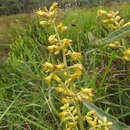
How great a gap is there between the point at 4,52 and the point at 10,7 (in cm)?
1846

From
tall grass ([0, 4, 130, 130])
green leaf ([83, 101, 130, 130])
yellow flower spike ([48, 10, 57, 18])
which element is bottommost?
tall grass ([0, 4, 130, 130])

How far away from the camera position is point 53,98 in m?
1.84

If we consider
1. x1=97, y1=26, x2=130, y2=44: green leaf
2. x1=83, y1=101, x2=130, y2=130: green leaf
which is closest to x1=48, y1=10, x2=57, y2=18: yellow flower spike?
x1=97, y1=26, x2=130, y2=44: green leaf

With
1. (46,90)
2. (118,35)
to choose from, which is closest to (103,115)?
(118,35)

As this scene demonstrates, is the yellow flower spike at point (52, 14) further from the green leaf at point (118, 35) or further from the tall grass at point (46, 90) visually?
the tall grass at point (46, 90)

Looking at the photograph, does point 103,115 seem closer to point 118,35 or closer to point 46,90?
point 118,35

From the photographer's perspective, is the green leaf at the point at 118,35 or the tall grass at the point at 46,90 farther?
the tall grass at the point at 46,90

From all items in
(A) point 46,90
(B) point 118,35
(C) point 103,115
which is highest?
(B) point 118,35

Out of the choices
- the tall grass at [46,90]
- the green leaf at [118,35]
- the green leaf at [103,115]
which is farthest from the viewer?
the tall grass at [46,90]

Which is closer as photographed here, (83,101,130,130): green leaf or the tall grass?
(83,101,130,130): green leaf

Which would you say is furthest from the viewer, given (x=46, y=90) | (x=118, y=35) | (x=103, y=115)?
(x=46, y=90)

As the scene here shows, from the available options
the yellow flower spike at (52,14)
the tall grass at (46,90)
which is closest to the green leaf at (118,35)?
the yellow flower spike at (52,14)

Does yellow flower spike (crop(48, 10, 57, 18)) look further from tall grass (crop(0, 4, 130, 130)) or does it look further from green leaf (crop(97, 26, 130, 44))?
tall grass (crop(0, 4, 130, 130))

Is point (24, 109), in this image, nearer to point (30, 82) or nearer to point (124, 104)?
point (30, 82)
